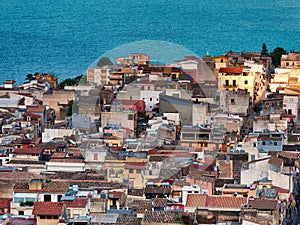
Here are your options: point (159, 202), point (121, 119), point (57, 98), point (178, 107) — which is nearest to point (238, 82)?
point (178, 107)

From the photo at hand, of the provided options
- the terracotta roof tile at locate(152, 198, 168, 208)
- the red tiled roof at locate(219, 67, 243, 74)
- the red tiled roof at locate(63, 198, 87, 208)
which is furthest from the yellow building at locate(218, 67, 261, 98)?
the red tiled roof at locate(63, 198, 87, 208)

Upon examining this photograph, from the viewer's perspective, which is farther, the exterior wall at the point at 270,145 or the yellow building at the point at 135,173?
the exterior wall at the point at 270,145

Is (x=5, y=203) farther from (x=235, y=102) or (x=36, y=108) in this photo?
(x=235, y=102)

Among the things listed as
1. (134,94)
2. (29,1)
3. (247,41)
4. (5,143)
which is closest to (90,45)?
(247,41)

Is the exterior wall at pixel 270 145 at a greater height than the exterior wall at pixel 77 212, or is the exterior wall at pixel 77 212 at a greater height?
the exterior wall at pixel 270 145

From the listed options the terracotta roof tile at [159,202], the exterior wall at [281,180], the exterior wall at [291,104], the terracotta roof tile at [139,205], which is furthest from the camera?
the exterior wall at [291,104]

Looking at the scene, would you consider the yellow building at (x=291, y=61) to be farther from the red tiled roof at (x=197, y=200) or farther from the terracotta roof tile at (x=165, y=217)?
the terracotta roof tile at (x=165, y=217)

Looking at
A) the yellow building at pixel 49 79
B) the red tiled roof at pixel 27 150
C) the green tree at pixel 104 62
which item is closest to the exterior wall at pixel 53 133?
the red tiled roof at pixel 27 150

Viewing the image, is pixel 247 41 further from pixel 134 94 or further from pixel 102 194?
pixel 102 194
